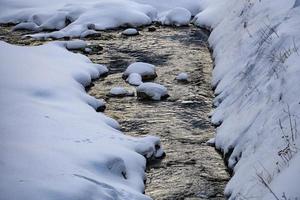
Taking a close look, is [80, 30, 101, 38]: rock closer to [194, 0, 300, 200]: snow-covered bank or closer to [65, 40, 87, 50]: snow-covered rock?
[65, 40, 87, 50]: snow-covered rock

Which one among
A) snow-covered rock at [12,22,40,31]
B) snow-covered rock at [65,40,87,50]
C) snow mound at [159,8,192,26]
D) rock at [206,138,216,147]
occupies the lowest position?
snow-covered rock at [12,22,40,31]

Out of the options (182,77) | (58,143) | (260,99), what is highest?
(260,99)

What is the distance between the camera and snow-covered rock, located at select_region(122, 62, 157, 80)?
10.4 metres

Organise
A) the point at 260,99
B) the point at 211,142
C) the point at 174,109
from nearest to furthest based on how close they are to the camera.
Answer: the point at 260,99
the point at 211,142
the point at 174,109

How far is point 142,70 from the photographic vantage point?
10414 mm

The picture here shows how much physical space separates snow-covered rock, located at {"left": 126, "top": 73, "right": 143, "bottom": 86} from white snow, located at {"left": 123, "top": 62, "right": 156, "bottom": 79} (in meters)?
0.18

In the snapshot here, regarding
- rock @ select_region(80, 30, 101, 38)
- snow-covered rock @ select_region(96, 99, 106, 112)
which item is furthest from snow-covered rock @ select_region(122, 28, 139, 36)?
snow-covered rock @ select_region(96, 99, 106, 112)

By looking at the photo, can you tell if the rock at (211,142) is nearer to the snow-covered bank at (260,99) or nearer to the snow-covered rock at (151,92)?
the snow-covered bank at (260,99)

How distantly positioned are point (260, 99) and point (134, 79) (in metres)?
3.56

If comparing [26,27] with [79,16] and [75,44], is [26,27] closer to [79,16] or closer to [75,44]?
[79,16]

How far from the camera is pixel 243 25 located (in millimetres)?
10508

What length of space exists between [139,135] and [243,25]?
13.5 feet

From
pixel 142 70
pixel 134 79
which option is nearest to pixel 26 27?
pixel 142 70

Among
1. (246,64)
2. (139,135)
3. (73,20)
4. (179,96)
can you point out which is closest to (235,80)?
(246,64)
